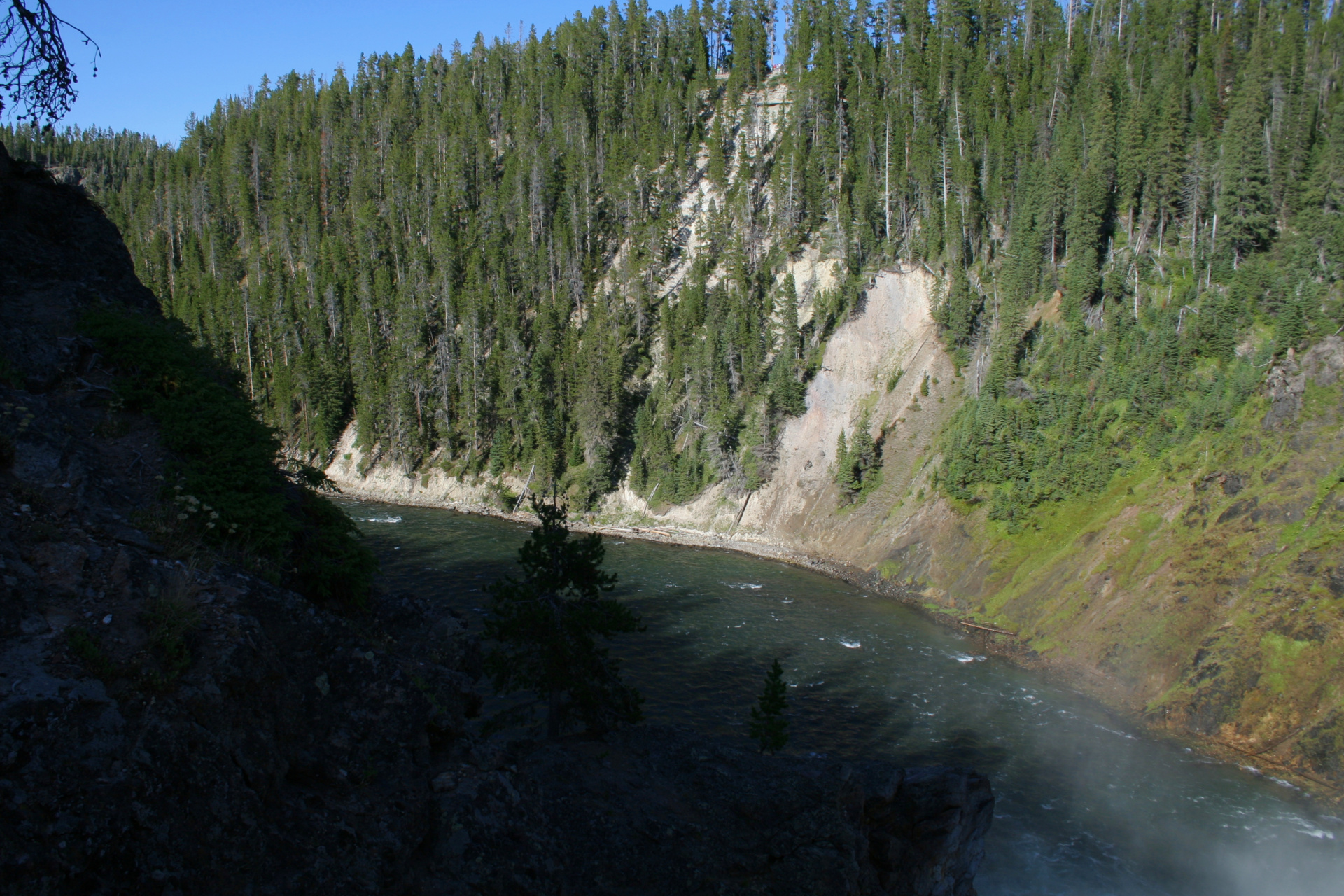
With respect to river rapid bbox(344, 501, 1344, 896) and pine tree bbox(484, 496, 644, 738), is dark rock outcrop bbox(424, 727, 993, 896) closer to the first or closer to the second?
pine tree bbox(484, 496, 644, 738)

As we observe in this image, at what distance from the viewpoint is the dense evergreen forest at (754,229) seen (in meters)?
46.0

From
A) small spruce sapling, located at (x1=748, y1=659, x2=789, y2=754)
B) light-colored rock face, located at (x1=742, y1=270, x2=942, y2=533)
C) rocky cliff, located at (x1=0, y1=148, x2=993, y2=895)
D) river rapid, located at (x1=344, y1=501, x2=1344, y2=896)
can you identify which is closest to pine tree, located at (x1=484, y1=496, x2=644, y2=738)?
rocky cliff, located at (x1=0, y1=148, x2=993, y2=895)

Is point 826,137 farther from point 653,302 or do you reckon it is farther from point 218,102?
point 218,102

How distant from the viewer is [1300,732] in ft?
83.3

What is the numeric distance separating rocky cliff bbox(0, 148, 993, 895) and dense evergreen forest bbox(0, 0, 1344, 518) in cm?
1768

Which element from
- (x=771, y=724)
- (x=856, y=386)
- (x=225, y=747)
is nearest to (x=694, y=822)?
(x=771, y=724)

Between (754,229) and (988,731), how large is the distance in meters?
62.8

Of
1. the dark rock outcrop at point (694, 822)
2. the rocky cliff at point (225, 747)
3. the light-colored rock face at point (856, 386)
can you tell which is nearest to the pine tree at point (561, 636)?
the dark rock outcrop at point (694, 822)

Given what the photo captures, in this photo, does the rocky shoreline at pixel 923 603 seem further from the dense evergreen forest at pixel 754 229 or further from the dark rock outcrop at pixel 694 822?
the dark rock outcrop at pixel 694 822

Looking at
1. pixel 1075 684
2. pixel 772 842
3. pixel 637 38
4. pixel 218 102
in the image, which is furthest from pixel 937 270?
pixel 218 102

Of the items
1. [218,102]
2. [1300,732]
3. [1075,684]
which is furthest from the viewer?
[218,102]

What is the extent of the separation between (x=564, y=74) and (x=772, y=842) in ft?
A: 397

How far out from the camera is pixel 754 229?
79188 mm

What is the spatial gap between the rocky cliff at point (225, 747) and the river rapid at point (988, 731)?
9.04 meters
